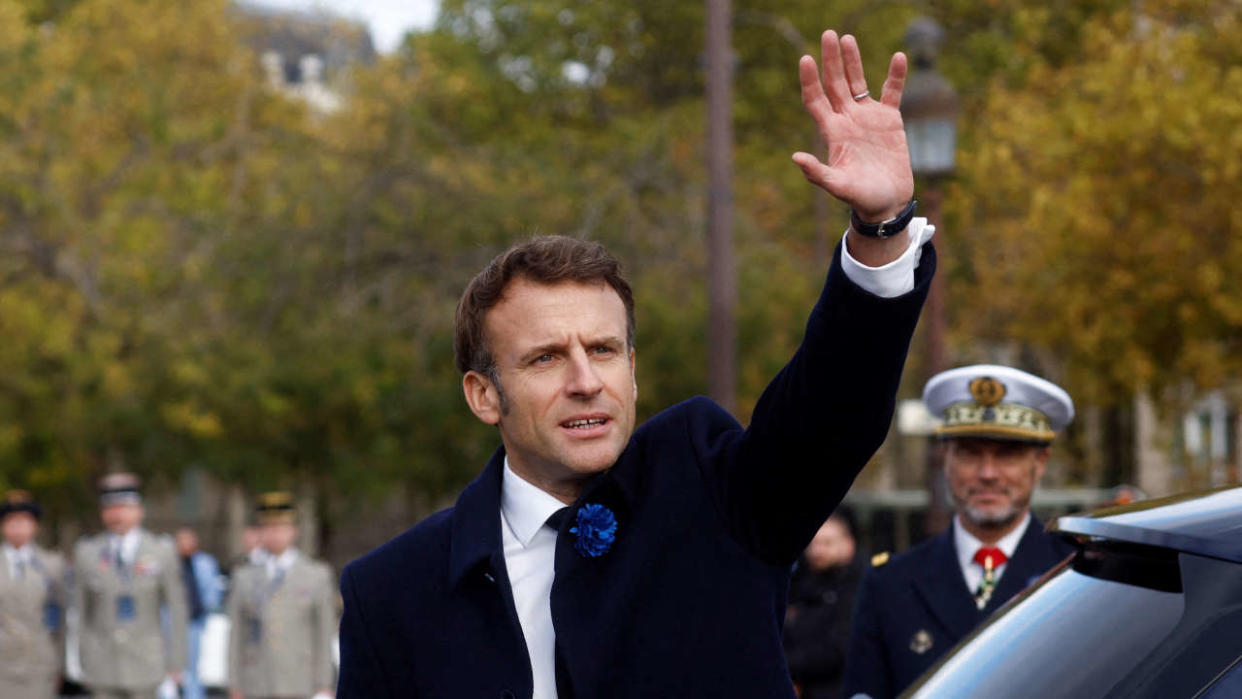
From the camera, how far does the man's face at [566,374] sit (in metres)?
2.91

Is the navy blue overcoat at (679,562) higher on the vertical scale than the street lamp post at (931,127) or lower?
lower

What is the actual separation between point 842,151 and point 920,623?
276cm

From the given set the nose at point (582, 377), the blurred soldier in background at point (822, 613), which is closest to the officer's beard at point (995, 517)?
the nose at point (582, 377)

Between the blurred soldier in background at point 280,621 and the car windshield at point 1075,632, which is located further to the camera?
the blurred soldier in background at point 280,621

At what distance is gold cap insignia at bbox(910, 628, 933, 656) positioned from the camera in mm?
5165

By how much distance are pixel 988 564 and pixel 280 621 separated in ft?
26.9

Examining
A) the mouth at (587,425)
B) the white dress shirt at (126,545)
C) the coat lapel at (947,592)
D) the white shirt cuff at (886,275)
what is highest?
the white shirt cuff at (886,275)

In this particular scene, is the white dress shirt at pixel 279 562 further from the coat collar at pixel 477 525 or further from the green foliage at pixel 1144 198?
the coat collar at pixel 477 525

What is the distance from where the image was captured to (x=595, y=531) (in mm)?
2906

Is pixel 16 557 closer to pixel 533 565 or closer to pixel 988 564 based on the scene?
pixel 988 564

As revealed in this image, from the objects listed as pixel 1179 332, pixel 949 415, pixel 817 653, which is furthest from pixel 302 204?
pixel 949 415

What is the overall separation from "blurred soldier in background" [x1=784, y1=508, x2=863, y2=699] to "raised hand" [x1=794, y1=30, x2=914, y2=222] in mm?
5445

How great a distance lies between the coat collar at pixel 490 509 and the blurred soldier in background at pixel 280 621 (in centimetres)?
985

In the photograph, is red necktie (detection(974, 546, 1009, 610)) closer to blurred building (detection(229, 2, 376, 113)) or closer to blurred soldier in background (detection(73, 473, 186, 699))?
blurred soldier in background (detection(73, 473, 186, 699))
